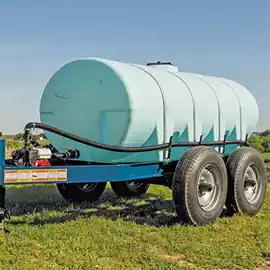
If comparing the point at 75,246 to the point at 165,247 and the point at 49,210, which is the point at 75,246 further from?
the point at 49,210

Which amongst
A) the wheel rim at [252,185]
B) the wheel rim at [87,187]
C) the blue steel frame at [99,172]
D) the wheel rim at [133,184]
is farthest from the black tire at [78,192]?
the wheel rim at [252,185]

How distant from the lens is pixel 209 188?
6324mm

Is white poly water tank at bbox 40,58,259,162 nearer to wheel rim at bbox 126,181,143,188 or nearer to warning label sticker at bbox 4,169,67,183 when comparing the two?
warning label sticker at bbox 4,169,67,183

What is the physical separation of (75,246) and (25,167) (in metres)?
1.05

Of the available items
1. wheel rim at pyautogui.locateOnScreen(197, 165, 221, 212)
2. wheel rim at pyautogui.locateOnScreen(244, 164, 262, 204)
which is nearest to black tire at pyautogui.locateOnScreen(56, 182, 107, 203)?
wheel rim at pyautogui.locateOnScreen(197, 165, 221, 212)

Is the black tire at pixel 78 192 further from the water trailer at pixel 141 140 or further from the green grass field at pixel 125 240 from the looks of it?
the water trailer at pixel 141 140

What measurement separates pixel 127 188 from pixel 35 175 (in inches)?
137

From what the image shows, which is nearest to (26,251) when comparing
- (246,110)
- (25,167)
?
(25,167)

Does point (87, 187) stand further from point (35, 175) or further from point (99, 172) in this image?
point (35, 175)

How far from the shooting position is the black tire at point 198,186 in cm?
587

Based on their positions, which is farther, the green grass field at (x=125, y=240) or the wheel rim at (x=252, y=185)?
the wheel rim at (x=252, y=185)

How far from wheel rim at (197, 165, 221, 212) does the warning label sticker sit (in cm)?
188

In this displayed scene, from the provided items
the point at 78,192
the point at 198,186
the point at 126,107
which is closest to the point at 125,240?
the point at 198,186

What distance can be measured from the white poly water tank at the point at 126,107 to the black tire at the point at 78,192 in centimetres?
116
